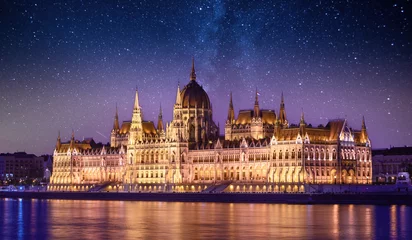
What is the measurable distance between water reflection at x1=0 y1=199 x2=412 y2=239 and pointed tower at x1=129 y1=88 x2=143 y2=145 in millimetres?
80965

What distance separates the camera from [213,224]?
262 feet

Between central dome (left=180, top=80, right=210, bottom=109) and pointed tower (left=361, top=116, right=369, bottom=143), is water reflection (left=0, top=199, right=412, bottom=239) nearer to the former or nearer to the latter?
pointed tower (left=361, top=116, right=369, bottom=143)

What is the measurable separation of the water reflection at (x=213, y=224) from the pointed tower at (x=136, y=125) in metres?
81.0

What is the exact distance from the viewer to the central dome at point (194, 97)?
181 metres

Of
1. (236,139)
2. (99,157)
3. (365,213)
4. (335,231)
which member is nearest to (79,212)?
(365,213)

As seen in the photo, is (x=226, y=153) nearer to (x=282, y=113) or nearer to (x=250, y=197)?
(x=282, y=113)

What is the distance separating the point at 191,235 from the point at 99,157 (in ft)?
422

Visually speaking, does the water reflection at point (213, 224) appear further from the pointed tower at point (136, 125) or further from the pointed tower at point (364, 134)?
the pointed tower at point (136, 125)

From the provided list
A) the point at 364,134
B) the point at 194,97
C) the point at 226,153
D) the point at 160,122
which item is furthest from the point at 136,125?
the point at 364,134

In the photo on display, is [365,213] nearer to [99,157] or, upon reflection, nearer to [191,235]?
[191,235]

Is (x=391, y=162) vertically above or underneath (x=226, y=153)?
underneath

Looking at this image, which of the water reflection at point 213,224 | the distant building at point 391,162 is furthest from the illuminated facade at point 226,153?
the water reflection at point 213,224

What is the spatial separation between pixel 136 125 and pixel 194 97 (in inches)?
597

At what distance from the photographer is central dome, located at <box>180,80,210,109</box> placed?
181 meters
